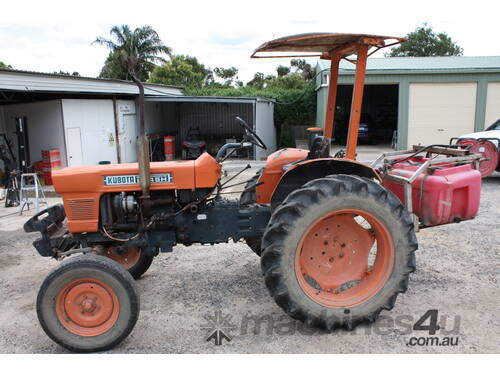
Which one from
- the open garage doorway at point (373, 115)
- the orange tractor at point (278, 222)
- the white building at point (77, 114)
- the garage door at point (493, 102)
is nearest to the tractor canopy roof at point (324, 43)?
the orange tractor at point (278, 222)

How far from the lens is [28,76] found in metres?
10.1

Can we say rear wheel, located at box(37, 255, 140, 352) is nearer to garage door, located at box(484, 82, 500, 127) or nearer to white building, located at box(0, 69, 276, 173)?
white building, located at box(0, 69, 276, 173)

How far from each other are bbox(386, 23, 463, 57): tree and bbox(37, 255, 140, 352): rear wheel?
4127 cm

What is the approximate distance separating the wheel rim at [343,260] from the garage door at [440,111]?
45.8 feet

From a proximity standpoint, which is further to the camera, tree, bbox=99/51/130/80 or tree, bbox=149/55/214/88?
tree, bbox=99/51/130/80

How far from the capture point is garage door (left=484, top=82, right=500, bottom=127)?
619 inches

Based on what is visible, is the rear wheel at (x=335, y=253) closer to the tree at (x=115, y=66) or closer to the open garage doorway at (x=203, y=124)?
the open garage doorway at (x=203, y=124)

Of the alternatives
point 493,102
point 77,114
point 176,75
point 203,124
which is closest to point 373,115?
point 493,102

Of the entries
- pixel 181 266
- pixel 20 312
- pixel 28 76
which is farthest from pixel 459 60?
pixel 20 312

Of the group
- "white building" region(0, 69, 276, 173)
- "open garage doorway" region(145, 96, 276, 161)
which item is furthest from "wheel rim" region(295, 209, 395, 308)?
"open garage doorway" region(145, 96, 276, 161)

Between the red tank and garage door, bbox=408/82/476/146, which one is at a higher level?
garage door, bbox=408/82/476/146

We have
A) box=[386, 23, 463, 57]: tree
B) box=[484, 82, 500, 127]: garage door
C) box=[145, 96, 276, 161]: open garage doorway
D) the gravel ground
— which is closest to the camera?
the gravel ground

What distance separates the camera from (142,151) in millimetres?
3199

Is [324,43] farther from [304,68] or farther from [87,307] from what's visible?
[304,68]
